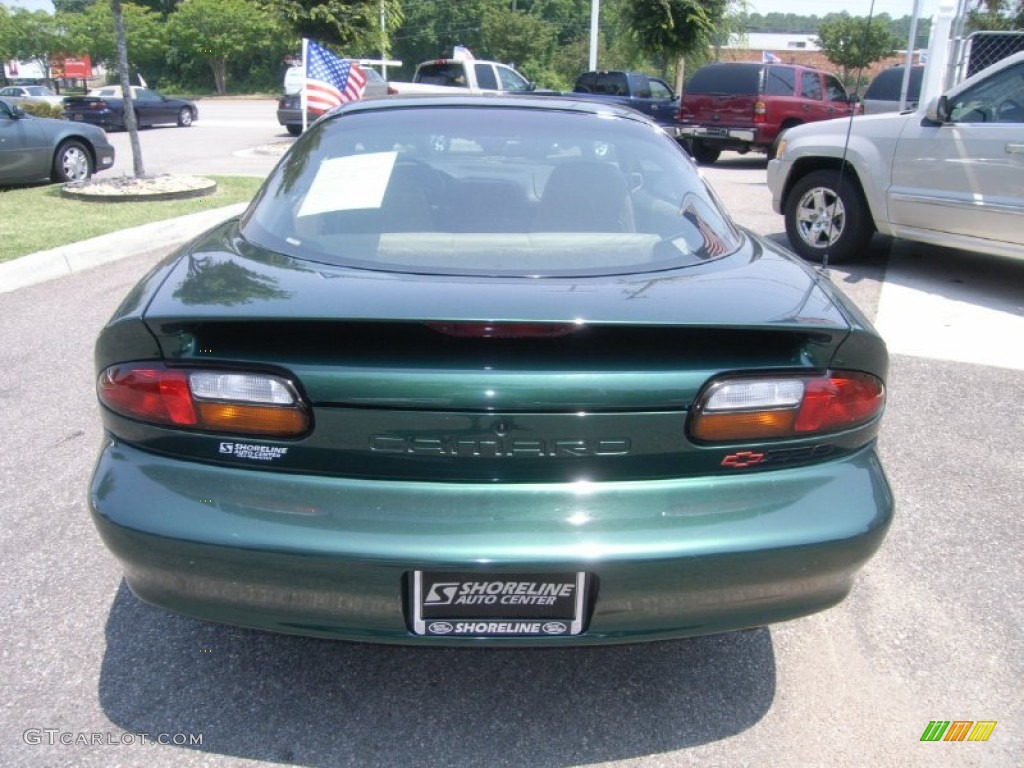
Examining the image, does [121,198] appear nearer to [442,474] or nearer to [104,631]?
[104,631]

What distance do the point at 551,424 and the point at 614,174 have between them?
1333 millimetres

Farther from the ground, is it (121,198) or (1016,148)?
(1016,148)

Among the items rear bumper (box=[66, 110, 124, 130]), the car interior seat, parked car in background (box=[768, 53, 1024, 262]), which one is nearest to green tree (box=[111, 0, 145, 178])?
parked car in background (box=[768, 53, 1024, 262])

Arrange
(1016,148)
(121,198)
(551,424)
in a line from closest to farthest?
(551,424) < (1016,148) < (121,198)

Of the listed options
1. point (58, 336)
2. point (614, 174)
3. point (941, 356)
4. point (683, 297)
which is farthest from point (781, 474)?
point (58, 336)

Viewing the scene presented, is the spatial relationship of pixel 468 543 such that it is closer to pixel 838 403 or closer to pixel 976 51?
pixel 838 403

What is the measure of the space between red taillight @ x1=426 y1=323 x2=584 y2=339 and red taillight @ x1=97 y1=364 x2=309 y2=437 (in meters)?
0.37

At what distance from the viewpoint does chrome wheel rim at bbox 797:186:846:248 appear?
7348mm

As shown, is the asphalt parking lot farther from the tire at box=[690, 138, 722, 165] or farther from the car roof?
the tire at box=[690, 138, 722, 165]

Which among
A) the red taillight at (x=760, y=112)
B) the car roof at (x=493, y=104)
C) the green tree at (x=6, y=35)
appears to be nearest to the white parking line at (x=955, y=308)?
the car roof at (x=493, y=104)

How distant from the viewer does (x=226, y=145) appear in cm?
1953

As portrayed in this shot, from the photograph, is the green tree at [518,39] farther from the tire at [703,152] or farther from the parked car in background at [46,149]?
the parked car in background at [46,149]

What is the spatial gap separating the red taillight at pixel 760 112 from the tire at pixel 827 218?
8.20 metres

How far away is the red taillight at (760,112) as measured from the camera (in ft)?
49.6
